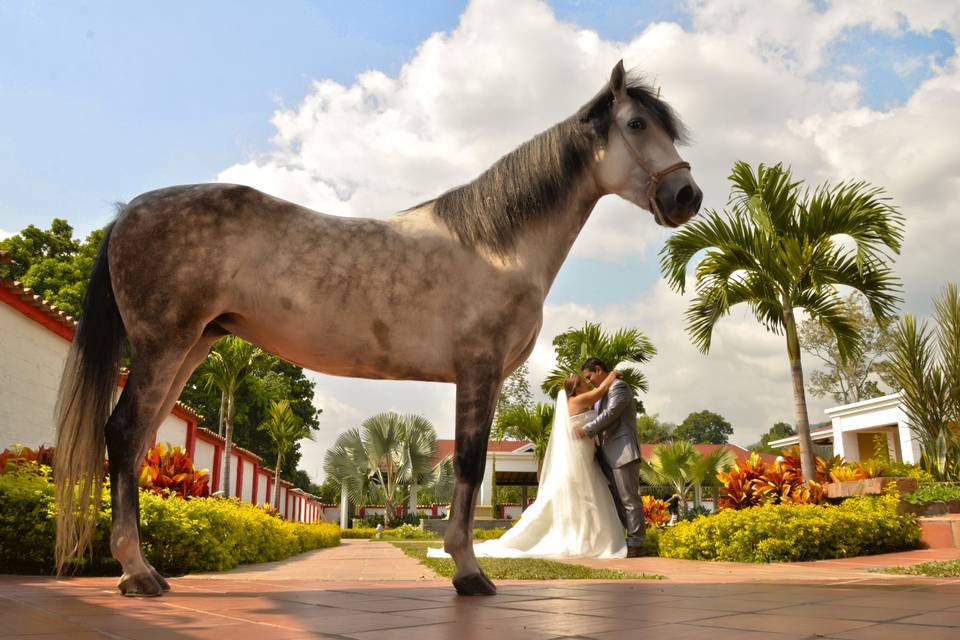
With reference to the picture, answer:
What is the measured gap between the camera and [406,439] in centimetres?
3475

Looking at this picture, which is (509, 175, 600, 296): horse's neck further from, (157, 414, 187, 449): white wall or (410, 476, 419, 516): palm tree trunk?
(410, 476, 419, 516): palm tree trunk

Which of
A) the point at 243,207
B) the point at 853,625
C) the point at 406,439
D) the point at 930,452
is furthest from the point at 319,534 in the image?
the point at 406,439

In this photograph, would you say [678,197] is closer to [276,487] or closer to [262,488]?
[262,488]

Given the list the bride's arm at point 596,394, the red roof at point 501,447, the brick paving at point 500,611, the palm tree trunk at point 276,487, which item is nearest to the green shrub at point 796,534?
the bride's arm at point 596,394

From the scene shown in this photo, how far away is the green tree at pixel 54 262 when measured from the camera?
2915 cm

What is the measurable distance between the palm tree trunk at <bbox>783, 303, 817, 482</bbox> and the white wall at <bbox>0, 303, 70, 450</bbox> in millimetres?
9485

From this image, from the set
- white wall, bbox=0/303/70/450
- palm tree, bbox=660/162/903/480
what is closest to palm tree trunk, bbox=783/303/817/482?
palm tree, bbox=660/162/903/480

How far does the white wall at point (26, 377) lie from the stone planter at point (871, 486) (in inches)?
387

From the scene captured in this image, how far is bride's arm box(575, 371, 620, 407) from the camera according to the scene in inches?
299

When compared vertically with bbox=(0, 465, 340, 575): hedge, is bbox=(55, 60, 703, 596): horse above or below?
above

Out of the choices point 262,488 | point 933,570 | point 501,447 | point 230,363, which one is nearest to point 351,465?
point 262,488

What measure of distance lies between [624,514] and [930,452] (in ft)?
15.7

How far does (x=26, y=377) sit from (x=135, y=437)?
7.51m

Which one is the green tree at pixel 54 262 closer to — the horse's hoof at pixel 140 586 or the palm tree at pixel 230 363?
the palm tree at pixel 230 363
